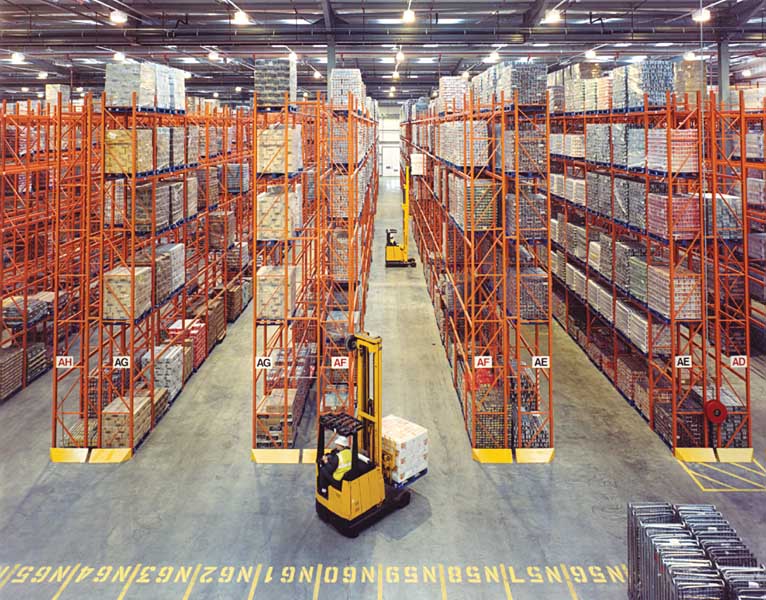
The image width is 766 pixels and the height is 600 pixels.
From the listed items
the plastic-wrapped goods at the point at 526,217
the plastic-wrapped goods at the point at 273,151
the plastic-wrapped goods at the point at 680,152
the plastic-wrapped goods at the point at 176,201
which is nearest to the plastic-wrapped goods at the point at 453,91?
the plastic-wrapped goods at the point at 526,217

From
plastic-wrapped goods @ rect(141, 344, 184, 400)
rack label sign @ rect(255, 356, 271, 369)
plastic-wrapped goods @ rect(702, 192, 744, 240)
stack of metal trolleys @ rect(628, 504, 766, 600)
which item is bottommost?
stack of metal trolleys @ rect(628, 504, 766, 600)

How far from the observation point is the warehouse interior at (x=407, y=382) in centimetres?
905

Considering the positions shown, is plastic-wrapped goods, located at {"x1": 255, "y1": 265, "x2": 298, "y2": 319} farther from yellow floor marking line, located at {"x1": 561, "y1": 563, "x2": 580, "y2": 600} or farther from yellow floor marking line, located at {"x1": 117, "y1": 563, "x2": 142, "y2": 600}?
yellow floor marking line, located at {"x1": 561, "y1": 563, "x2": 580, "y2": 600}

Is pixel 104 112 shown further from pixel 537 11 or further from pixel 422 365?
pixel 537 11

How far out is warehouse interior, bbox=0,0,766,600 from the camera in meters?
9.05

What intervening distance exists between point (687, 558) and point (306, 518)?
548 centimetres

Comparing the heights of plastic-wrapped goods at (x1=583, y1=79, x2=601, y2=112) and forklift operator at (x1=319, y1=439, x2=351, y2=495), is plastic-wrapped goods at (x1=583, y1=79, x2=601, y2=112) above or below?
above

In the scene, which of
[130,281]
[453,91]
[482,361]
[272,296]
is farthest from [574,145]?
[130,281]

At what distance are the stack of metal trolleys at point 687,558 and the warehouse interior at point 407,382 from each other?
1.6 inches

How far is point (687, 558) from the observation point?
7.30 m

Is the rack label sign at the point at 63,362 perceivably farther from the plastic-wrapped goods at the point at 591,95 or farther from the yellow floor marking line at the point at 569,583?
the plastic-wrapped goods at the point at 591,95

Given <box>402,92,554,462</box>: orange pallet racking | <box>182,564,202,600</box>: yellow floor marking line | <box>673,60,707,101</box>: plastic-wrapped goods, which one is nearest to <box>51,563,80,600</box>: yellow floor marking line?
<box>182,564,202,600</box>: yellow floor marking line

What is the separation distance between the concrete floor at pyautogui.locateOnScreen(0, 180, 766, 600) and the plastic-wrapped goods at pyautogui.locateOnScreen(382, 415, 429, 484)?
515 mm

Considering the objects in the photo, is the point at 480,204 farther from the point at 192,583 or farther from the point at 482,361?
the point at 192,583
